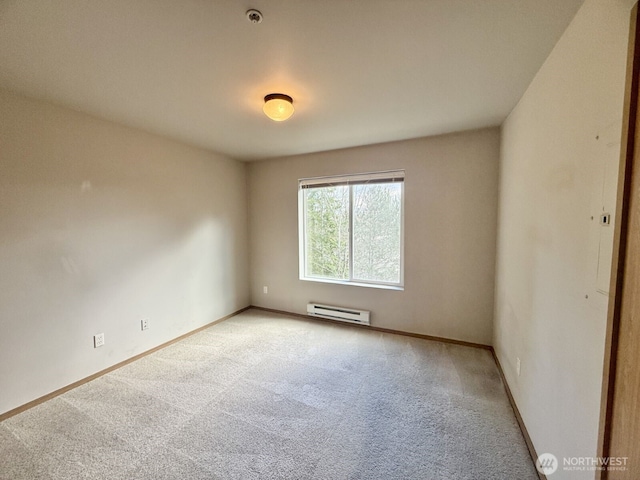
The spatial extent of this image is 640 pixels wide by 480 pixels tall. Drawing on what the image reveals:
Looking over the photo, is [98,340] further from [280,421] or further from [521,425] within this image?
[521,425]

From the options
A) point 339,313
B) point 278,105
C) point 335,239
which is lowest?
point 339,313

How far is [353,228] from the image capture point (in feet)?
11.7

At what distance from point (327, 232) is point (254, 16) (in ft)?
9.09

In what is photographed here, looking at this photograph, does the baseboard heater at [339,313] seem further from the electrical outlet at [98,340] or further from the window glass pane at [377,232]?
the electrical outlet at [98,340]

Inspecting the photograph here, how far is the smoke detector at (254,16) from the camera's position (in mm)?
1173

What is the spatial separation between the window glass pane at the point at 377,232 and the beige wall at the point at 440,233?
0.18 meters

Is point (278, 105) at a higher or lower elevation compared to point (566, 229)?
higher

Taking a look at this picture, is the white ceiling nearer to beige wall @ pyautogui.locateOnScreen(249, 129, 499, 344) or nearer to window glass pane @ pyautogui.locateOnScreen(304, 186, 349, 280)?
beige wall @ pyautogui.locateOnScreen(249, 129, 499, 344)

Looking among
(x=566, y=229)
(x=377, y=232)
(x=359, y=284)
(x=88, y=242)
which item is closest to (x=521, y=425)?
(x=566, y=229)

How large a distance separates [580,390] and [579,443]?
0.21 meters

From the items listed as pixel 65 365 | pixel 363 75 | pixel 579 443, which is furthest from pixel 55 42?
pixel 579 443

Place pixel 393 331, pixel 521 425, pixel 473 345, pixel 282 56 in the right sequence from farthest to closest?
pixel 393 331 < pixel 473 345 < pixel 521 425 < pixel 282 56

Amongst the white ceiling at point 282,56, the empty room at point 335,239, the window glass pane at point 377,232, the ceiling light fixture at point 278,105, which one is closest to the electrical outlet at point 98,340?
the empty room at point 335,239

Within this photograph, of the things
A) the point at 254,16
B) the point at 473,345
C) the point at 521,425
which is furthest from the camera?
the point at 473,345
